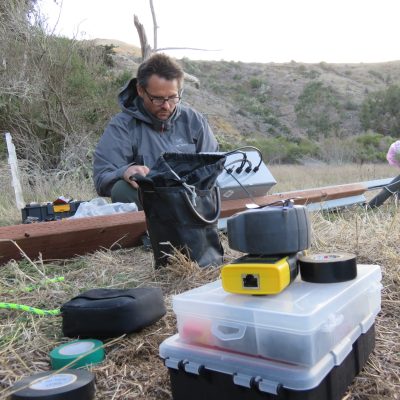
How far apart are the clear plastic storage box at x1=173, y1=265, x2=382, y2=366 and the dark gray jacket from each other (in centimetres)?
191

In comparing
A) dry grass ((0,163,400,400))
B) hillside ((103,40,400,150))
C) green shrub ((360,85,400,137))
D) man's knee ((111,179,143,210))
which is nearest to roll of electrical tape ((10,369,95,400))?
dry grass ((0,163,400,400))

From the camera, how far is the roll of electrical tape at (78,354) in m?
1.26

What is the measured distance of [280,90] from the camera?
44375 millimetres

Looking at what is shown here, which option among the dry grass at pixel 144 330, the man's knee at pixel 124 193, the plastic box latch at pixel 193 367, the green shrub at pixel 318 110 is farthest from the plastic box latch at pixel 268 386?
the green shrub at pixel 318 110

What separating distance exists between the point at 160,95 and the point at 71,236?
1062 mm

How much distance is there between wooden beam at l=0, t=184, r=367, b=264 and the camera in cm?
242

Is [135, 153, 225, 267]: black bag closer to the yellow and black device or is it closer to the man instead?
the man

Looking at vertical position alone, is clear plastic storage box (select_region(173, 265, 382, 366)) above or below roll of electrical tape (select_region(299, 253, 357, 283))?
below

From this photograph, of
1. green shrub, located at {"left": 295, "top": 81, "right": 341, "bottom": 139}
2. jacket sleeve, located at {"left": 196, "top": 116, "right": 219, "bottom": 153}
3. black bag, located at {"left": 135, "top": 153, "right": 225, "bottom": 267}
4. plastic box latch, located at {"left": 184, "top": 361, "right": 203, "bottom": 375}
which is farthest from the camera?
green shrub, located at {"left": 295, "top": 81, "right": 341, "bottom": 139}

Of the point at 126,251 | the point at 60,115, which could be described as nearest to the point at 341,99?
the point at 60,115

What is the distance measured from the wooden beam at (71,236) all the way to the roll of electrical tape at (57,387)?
140cm

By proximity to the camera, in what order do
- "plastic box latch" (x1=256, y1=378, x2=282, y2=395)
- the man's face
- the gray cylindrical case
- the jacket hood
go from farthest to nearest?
the jacket hood, the man's face, the gray cylindrical case, "plastic box latch" (x1=256, y1=378, x2=282, y2=395)

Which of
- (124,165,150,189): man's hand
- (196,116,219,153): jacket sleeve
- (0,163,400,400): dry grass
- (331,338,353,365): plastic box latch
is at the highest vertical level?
(196,116,219,153): jacket sleeve

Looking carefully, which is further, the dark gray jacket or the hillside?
the hillside
